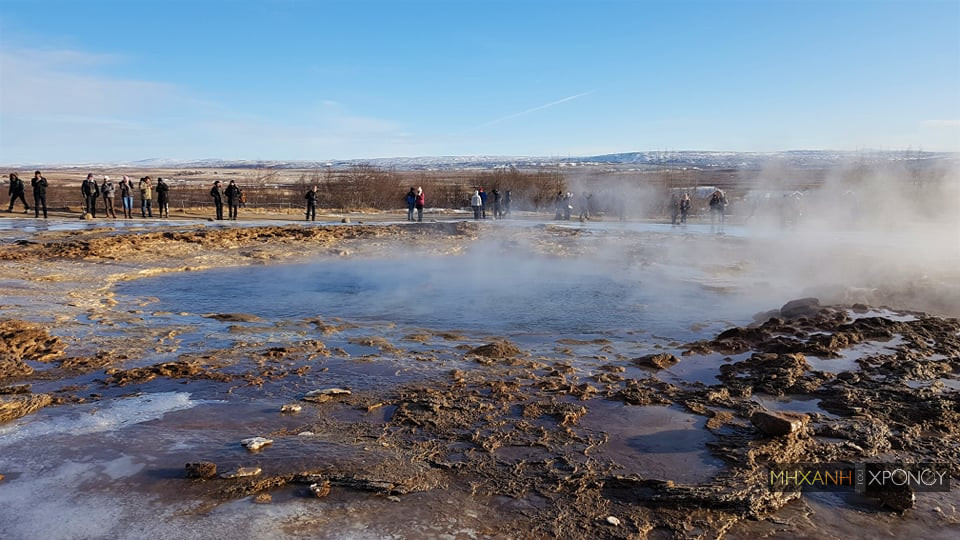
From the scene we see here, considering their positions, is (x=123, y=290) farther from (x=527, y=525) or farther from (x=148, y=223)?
(x=148, y=223)

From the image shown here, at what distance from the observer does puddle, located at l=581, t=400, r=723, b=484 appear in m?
3.93

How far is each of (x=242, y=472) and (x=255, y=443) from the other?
0.43m

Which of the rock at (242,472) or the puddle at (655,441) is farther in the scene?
the puddle at (655,441)

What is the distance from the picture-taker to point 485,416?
15.8 ft

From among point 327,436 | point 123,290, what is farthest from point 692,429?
point 123,290

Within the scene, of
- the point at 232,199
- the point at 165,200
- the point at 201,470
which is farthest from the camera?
the point at 165,200

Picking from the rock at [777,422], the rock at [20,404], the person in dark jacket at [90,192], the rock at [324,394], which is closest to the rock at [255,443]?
the rock at [324,394]

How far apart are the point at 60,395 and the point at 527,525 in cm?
426

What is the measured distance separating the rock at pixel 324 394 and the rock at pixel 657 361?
10.0 ft

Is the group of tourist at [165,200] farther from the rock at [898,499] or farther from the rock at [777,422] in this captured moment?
the rock at [898,499]

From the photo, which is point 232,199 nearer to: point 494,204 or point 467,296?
point 494,204

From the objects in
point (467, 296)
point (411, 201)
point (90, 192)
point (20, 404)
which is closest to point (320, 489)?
point (20, 404)

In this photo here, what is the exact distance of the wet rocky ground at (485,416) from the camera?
3.41m

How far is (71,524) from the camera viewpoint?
10.5 ft
